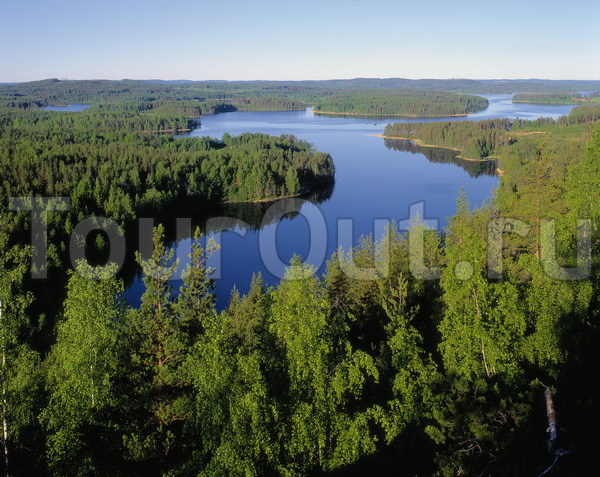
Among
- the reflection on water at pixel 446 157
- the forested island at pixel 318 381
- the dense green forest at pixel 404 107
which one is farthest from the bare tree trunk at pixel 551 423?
the dense green forest at pixel 404 107

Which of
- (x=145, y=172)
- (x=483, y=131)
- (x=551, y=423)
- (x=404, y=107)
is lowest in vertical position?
(x=551, y=423)

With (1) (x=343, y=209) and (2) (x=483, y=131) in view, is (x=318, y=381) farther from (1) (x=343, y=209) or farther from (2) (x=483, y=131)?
(2) (x=483, y=131)

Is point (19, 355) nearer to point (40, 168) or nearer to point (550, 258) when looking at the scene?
point (550, 258)

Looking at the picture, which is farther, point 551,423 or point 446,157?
point 446,157

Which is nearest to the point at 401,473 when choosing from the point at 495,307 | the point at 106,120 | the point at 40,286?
the point at 495,307

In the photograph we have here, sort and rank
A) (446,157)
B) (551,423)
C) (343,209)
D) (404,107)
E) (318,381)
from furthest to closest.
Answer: (404,107) < (446,157) < (343,209) < (318,381) < (551,423)

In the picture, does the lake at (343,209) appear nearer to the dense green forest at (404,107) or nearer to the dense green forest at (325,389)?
the dense green forest at (325,389)

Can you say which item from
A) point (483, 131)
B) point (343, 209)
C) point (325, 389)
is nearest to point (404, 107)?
point (483, 131)
